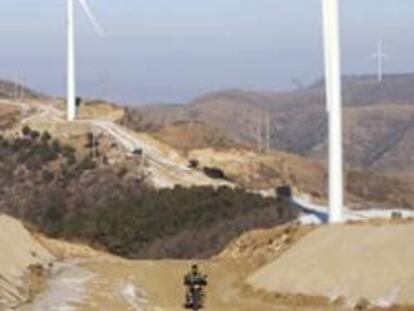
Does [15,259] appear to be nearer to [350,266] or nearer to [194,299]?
[194,299]

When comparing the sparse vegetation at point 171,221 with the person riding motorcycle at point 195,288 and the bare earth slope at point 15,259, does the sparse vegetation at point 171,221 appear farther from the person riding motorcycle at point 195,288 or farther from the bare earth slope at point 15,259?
the person riding motorcycle at point 195,288

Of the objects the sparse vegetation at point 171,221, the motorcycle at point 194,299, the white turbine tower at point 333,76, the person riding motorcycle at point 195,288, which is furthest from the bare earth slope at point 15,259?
the sparse vegetation at point 171,221

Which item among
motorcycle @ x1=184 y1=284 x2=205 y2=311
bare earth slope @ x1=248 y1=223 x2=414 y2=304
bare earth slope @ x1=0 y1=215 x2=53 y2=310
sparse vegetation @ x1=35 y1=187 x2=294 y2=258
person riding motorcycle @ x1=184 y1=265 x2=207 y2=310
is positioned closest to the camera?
person riding motorcycle @ x1=184 y1=265 x2=207 y2=310

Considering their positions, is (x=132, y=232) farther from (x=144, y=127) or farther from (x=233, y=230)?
(x=144, y=127)

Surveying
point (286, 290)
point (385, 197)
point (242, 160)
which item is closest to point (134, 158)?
point (242, 160)

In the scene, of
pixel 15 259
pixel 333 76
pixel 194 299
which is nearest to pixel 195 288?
pixel 194 299

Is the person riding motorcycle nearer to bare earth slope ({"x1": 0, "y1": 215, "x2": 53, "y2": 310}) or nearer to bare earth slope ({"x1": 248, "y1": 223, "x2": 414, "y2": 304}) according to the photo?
bare earth slope ({"x1": 248, "y1": 223, "x2": 414, "y2": 304})

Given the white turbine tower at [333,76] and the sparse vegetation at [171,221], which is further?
the sparse vegetation at [171,221]

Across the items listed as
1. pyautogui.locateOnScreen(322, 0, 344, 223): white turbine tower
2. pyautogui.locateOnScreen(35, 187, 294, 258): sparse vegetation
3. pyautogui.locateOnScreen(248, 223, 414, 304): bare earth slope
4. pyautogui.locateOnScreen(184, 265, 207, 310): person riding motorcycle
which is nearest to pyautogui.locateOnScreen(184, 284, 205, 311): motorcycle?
pyautogui.locateOnScreen(184, 265, 207, 310): person riding motorcycle
